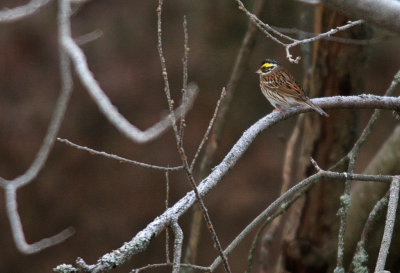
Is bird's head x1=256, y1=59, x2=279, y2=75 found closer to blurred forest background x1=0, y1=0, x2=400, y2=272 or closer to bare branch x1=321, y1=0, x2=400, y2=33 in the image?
blurred forest background x1=0, y1=0, x2=400, y2=272

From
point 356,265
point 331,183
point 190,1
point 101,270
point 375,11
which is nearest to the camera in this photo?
point 101,270

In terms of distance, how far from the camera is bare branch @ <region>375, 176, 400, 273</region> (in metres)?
2.47

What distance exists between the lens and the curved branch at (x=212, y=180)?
1.95m

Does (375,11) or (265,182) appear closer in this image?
(375,11)

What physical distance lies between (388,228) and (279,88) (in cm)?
241

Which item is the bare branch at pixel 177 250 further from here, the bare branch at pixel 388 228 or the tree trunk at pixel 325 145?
the tree trunk at pixel 325 145

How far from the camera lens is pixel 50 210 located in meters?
8.12

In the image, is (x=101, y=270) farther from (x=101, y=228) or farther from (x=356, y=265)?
(x=101, y=228)

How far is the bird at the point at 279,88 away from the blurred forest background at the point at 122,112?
2253mm

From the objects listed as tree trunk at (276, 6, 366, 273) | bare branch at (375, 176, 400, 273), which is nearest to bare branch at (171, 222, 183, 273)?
bare branch at (375, 176, 400, 273)

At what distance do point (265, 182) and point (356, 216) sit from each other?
418 cm

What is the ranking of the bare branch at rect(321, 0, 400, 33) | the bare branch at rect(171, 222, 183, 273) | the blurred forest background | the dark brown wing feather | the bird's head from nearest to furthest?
the bare branch at rect(171, 222, 183, 273) → the bare branch at rect(321, 0, 400, 33) → the dark brown wing feather → the bird's head → the blurred forest background

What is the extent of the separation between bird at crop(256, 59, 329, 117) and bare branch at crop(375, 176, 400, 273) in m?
1.41

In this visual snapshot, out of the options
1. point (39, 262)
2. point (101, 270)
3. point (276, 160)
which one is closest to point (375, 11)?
point (101, 270)
